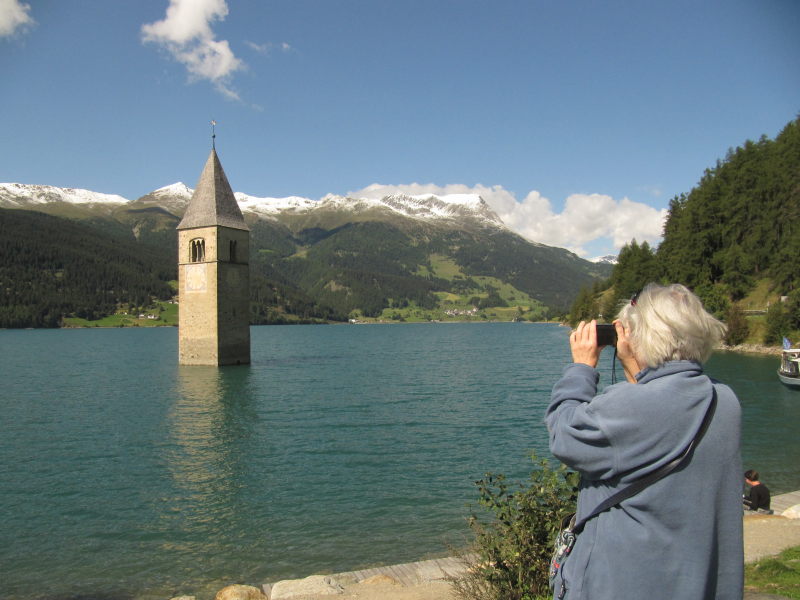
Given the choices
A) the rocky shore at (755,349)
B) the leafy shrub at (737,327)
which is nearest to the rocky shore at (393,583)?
the rocky shore at (755,349)


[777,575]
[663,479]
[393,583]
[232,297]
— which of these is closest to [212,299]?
[232,297]

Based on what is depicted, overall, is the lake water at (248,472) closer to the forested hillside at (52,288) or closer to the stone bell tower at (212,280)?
the stone bell tower at (212,280)

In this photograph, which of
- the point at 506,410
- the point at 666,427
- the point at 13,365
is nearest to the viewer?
the point at 666,427

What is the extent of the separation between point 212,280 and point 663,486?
45847 millimetres

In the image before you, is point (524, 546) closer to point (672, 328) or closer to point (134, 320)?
point (672, 328)

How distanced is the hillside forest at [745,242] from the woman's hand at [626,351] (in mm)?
63406

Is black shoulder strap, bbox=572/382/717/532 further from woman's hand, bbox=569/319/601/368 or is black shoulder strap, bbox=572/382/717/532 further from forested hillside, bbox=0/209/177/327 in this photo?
forested hillside, bbox=0/209/177/327

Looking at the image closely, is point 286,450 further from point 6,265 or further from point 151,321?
point 6,265

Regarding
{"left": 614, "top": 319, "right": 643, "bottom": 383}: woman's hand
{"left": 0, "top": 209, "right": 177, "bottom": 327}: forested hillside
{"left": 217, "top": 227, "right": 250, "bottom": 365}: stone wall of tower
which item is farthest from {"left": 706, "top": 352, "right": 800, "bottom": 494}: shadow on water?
{"left": 0, "top": 209, "right": 177, "bottom": 327}: forested hillside

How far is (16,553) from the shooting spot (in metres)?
11.8

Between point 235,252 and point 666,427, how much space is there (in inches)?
1912

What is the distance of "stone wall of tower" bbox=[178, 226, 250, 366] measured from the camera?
4531 cm

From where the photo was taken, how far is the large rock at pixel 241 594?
348 inches

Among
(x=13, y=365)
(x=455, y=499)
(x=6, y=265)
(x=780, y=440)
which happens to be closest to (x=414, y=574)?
(x=455, y=499)
